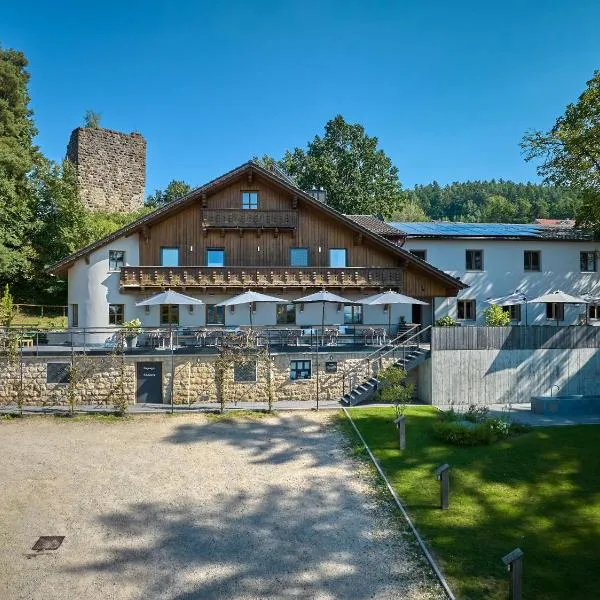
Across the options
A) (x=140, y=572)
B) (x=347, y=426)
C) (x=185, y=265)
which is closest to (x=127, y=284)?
(x=185, y=265)

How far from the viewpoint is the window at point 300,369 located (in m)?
21.9

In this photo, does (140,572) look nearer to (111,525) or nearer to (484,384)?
(111,525)

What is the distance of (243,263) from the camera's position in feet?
89.5

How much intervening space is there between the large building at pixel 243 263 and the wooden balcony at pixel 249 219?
0.05 metres

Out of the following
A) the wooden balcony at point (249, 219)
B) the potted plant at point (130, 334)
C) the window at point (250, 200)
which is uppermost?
the window at point (250, 200)

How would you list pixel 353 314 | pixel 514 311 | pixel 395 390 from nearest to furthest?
1. pixel 395 390
2. pixel 353 314
3. pixel 514 311

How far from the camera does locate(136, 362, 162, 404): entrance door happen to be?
21.4 m

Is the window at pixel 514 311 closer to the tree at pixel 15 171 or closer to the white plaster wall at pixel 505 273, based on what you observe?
the white plaster wall at pixel 505 273

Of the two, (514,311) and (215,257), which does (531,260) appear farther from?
→ (215,257)

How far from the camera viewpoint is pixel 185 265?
26797 millimetres

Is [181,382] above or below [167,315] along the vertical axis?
below

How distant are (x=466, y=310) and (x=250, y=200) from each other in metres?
14.8

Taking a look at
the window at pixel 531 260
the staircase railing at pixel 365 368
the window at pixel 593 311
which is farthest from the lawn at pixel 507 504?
the window at pixel 593 311

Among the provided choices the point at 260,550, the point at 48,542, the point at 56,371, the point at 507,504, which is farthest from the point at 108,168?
the point at 507,504
